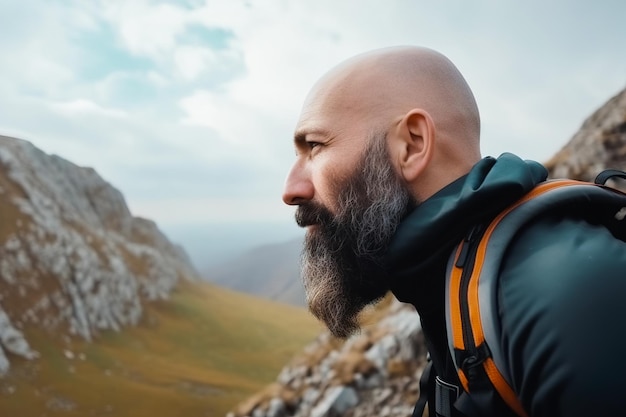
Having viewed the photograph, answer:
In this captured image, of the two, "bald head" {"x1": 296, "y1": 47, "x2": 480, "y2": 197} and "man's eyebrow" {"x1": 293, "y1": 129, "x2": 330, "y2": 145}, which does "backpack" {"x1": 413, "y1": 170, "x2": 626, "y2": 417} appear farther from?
"man's eyebrow" {"x1": 293, "y1": 129, "x2": 330, "y2": 145}

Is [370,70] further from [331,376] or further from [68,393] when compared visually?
[68,393]

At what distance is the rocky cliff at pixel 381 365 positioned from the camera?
42.7 feet

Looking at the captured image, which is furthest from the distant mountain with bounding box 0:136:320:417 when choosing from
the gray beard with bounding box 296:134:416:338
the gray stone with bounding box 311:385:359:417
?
the gray beard with bounding box 296:134:416:338

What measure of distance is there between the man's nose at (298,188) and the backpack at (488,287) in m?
0.87

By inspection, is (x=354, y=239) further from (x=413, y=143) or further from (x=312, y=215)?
(x=413, y=143)

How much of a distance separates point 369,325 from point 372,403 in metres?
5.29

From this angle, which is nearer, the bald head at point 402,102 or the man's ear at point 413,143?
the man's ear at point 413,143

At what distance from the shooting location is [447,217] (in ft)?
6.76

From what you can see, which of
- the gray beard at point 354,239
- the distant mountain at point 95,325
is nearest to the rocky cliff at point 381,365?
the gray beard at point 354,239

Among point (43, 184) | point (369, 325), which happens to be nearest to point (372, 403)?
point (369, 325)

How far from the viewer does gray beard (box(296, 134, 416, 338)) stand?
246 centimetres

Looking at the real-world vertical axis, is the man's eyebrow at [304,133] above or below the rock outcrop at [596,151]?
below

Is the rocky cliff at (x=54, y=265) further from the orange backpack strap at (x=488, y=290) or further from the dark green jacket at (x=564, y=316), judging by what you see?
the dark green jacket at (x=564, y=316)

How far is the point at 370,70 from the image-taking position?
8.64 feet
